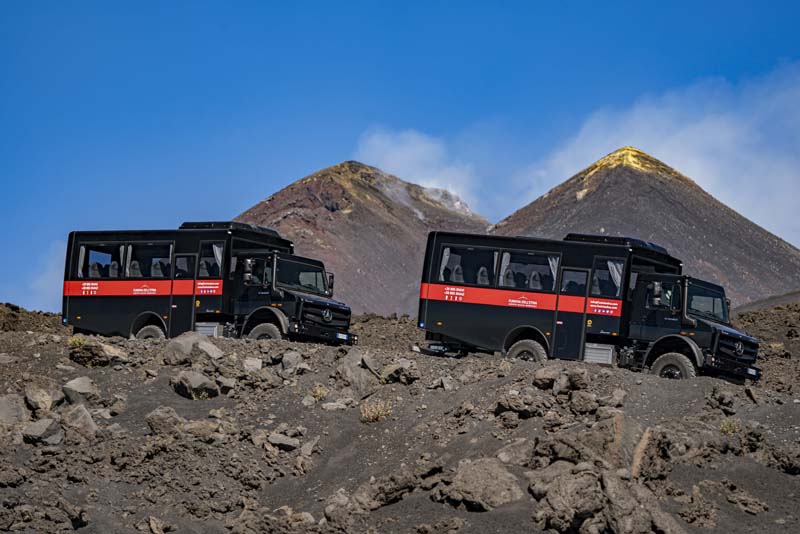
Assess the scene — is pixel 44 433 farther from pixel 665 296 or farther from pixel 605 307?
pixel 665 296

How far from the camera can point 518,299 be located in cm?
2541

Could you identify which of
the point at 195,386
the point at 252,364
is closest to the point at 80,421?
the point at 195,386

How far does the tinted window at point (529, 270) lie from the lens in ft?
83.2

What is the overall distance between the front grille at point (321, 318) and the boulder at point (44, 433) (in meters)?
9.05

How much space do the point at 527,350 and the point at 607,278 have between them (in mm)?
2568

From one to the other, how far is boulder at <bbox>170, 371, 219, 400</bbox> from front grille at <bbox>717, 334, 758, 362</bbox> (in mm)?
11188

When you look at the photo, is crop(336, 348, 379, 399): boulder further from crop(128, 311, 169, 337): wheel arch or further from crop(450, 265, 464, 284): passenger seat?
crop(128, 311, 169, 337): wheel arch

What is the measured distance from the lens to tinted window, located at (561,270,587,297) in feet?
82.4

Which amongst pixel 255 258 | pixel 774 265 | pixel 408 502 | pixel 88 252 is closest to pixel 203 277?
pixel 255 258

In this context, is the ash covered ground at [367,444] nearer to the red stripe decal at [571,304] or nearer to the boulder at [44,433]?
the boulder at [44,433]

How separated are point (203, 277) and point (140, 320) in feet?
8.08

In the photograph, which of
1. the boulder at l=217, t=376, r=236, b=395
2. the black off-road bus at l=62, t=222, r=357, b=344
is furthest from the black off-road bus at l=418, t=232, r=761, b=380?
the boulder at l=217, t=376, r=236, b=395

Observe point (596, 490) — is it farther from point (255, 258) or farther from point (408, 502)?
point (255, 258)

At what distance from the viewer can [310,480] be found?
1766cm
